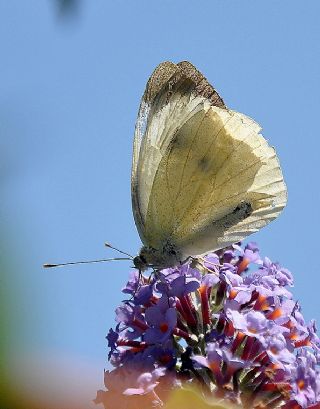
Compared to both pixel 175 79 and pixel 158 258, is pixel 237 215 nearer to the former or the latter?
pixel 158 258

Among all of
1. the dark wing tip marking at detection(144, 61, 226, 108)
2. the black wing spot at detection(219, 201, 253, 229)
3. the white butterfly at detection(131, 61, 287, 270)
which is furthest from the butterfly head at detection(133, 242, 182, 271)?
the dark wing tip marking at detection(144, 61, 226, 108)

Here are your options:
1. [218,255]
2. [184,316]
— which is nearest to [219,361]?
[184,316]

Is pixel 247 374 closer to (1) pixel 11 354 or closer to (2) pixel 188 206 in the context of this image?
(2) pixel 188 206

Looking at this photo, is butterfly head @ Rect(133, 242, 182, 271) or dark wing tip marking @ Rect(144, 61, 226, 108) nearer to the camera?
butterfly head @ Rect(133, 242, 182, 271)

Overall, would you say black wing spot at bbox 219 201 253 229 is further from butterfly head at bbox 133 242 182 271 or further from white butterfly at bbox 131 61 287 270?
butterfly head at bbox 133 242 182 271

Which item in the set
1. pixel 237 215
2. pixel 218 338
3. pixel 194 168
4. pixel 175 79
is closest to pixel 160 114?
pixel 175 79

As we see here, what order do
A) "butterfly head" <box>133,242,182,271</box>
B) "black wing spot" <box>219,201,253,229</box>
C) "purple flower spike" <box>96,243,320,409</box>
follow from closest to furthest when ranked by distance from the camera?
"purple flower spike" <box>96,243,320,409</box>, "butterfly head" <box>133,242,182,271</box>, "black wing spot" <box>219,201,253,229</box>

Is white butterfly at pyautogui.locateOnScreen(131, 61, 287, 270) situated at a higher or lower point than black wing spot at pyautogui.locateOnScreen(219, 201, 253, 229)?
higher

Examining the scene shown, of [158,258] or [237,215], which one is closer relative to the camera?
[158,258]
